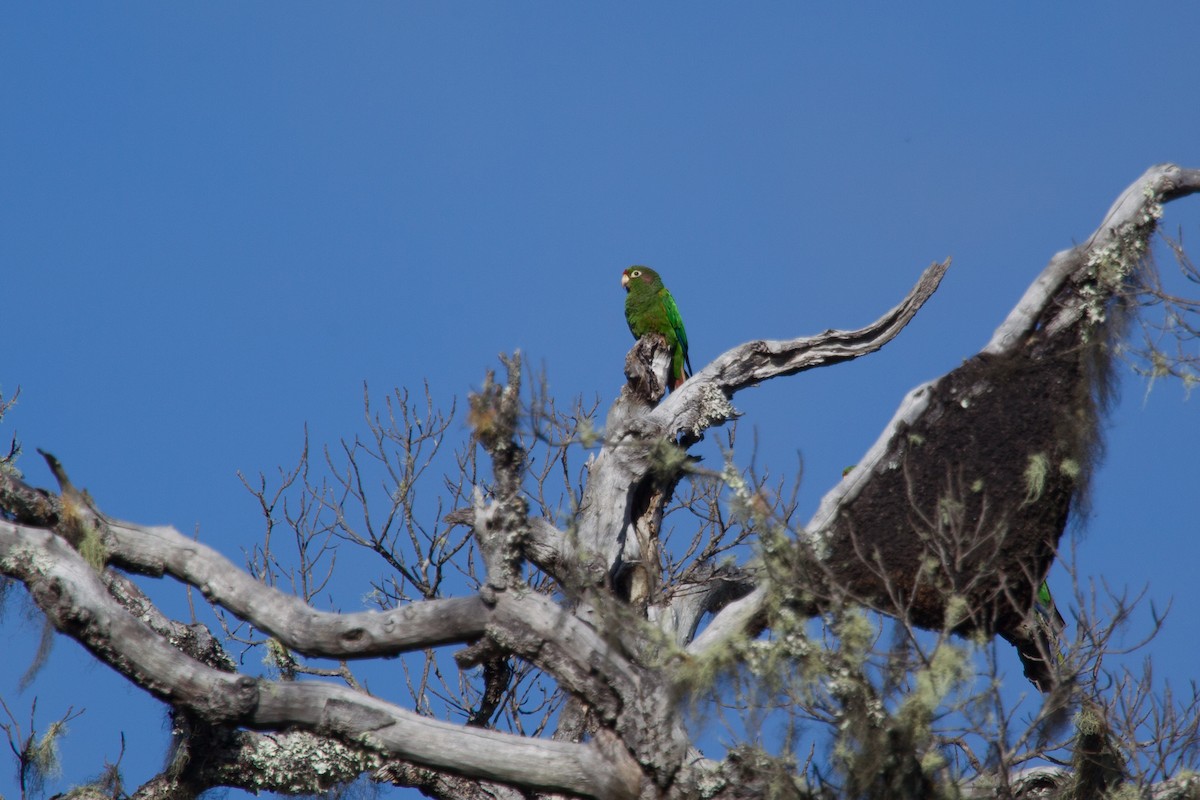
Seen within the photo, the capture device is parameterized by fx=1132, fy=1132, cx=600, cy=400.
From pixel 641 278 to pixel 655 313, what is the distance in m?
0.64

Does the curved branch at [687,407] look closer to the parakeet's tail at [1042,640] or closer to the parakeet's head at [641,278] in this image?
the parakeet's tail at [1042,640]

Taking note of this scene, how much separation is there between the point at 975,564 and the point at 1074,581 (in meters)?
0.41

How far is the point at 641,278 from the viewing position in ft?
30.9

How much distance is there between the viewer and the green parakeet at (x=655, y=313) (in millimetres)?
8469

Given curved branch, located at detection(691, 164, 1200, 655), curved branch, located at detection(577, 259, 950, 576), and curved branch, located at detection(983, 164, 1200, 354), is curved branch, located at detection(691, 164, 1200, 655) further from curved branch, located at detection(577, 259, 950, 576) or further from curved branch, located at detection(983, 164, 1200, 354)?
curved branch, located at detection(577, 259, 950, 576)

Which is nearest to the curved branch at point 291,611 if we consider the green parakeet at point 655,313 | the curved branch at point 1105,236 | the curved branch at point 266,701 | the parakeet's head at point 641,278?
the curved branch at point 266,701

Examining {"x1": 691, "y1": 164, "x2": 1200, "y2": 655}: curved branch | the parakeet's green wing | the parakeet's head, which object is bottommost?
{"x1": 691, "y1": 164, "x2": 1200, "y2": 655}: curved branch

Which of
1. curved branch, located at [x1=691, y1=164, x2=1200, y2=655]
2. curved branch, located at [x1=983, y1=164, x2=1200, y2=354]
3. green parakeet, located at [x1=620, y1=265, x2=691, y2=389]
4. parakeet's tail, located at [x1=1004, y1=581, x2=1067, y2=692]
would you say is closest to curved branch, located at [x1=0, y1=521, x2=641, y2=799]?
curved branch, located at [x1=691, y1=164, x2=1200, y2=655]

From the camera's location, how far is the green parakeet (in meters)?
8.47

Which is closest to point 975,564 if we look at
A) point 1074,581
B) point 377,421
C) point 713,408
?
point 1074,581

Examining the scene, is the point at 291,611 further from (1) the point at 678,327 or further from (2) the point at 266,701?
(1) the point at 678,327

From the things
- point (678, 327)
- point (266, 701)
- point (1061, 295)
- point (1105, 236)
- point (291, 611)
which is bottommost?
point (266, 701)

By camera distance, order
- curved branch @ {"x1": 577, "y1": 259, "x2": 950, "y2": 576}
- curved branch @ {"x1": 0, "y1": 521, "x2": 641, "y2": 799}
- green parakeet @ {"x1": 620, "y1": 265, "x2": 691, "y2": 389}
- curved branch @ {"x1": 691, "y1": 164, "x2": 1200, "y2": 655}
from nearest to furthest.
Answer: curved branch @ {"x1": 0, "y1": 521, "x2": 641, "y2": 799}, curved branch @ {"x1": 691, "y1": 164, "x2": 1200, "y2": 655}, curved branch @ {"x1": 577, "y1": 259, "x2": 950, "y2": 576}, green parakeet @ {"x1": 620, "y1": 265, "x2": 691, "y2": 389}

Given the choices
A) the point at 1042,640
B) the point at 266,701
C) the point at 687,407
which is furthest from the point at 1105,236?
the point at 266,701
